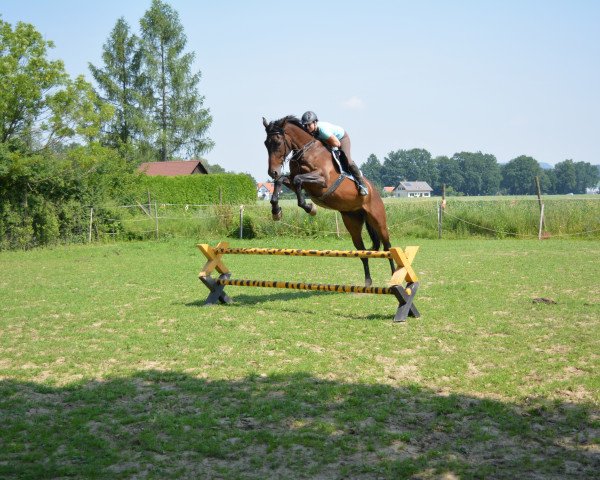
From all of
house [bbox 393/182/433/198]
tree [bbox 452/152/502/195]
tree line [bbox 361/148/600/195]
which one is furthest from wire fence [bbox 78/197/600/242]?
tree [bbox 452/152/502/195]

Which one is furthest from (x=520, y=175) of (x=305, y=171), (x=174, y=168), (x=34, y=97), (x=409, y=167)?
(x=305, y=171)

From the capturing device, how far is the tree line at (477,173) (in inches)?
3701

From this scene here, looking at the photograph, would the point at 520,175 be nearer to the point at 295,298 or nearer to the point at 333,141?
the point at 295,298

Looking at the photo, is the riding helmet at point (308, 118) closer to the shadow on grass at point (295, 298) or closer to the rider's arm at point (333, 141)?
the rider's arm at point (333, 141)

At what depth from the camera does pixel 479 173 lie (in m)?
95.6

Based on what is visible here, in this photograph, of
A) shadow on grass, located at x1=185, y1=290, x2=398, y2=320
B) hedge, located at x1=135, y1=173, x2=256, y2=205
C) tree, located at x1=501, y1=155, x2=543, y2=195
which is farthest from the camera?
tree, located at x1=501, y1=155, x2=543, y2=195

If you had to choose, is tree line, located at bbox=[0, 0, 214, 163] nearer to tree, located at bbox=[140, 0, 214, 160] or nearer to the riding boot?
tree, located at bbox=[140, 0, 214, 160]

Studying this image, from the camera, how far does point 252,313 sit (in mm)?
9727

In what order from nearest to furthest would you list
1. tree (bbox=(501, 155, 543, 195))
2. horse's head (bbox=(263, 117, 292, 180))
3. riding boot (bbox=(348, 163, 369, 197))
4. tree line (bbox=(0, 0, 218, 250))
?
horse's head (bbox=(263, 117, 292, 180)) < riding boot (bbox=(348, 163, 369, 197)) < tree line (bbox=(0, 0, 218, 250)) < tree (bbox=(501, 155, 543, 195))

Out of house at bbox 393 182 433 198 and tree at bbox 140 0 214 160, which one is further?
house at bbox 393 182 433 198

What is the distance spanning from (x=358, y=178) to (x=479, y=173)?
3524 inches

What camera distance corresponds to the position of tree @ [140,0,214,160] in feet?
163

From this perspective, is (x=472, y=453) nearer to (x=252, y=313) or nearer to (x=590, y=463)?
(x=590, y=463)

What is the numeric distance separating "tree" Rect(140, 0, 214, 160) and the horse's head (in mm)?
41289
